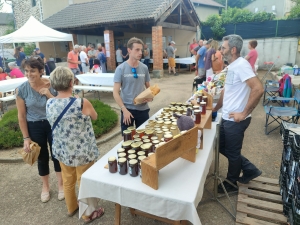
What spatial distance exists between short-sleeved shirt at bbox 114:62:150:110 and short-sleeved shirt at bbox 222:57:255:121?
3.55 ft

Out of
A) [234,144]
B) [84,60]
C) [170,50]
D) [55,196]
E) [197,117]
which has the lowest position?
[55,196]

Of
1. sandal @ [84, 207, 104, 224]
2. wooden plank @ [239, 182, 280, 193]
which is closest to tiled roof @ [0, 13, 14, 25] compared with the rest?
sandal @ [84, 207, 104, 224]

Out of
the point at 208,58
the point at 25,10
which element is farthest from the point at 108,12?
the point at 25,10

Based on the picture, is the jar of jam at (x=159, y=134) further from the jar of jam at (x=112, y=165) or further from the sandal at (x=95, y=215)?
the sandal at (x=95, y=215)

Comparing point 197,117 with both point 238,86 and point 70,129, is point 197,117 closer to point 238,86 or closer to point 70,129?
point 238,86

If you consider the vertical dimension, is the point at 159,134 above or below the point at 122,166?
above

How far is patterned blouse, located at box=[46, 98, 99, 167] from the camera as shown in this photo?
201 cm

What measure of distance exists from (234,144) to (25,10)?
2403 cm

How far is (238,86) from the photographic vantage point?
2.33m

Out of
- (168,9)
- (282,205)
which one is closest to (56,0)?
(168,9)

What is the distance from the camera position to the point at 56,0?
1853 centimetres

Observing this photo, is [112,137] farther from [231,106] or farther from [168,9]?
[168,9]

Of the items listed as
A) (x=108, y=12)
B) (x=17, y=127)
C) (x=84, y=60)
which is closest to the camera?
(x=17, y=127)

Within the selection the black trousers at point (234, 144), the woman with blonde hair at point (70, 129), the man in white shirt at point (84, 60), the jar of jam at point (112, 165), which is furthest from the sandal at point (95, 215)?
the man in white shirt at point (84, 60)
